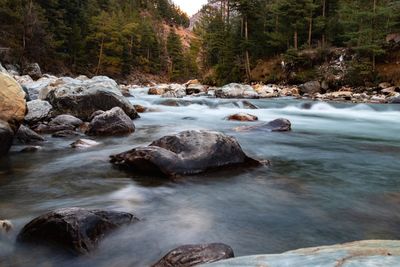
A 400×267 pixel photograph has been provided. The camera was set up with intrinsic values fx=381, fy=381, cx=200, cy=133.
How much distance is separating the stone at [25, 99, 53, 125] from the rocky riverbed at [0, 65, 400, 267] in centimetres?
5

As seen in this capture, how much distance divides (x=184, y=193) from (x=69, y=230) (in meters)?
1.68

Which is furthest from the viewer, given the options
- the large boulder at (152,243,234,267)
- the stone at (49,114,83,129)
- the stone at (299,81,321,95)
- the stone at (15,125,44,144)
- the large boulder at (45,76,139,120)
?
the stone at (299,81,321,95)

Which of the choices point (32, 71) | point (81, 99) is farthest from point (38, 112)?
point (32, 71)

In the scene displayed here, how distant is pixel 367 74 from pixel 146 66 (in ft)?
127

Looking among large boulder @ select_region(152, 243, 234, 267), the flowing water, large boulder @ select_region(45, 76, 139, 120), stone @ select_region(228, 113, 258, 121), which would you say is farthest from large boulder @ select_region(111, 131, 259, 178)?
stone @ select_region(228, 113, 258, 121)

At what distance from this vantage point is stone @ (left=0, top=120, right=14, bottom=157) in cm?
607

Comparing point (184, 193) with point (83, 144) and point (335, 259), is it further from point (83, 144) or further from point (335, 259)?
point (83, 144)

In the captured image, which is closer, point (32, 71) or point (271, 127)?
point (271, 127)

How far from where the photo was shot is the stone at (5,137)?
19.9 feet

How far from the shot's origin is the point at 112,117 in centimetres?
904

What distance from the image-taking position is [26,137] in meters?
7.65

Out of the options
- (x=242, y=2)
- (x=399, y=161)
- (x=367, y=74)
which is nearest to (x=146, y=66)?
(x=242, y=2)

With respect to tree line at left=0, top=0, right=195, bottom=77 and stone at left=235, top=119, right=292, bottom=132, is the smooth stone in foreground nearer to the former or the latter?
stone at left=235, top=119, right=292, bottom=132

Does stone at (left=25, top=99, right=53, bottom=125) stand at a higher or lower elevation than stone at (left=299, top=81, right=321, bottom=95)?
lower
